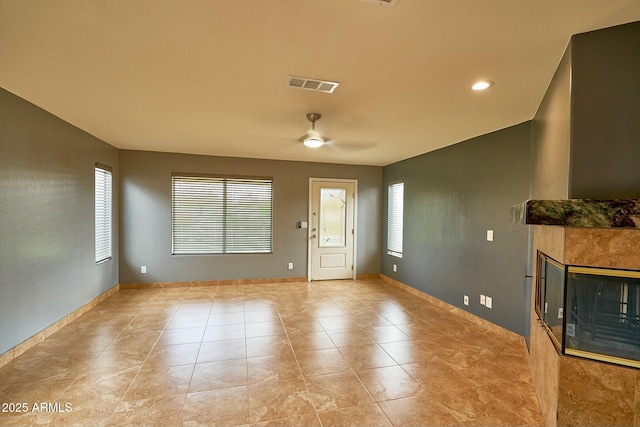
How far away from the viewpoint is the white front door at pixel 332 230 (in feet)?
19.8

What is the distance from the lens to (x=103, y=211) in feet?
15.1

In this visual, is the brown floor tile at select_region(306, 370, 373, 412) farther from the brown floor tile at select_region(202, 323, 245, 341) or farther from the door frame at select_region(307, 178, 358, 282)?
the door frame at select_region(307, 178, 358, 282)

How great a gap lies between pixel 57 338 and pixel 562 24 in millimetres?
4980

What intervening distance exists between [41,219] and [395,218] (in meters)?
5.21

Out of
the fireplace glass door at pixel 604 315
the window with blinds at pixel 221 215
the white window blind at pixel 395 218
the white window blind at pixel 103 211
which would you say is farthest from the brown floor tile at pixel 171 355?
the white window blind at pixel 395 218

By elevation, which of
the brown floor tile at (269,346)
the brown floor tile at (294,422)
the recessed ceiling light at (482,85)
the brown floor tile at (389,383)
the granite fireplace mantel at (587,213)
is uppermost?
the recessed ceiling light at (482,85)

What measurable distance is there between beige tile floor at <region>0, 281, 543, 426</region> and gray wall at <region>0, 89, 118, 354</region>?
0.35 m

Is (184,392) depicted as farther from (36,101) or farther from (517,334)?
(517,334)

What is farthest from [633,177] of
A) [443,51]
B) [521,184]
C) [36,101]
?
[36,101]

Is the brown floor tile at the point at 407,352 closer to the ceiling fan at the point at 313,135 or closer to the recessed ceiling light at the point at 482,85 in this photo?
the ceiling fan at the point at 313,135

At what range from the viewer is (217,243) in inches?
220

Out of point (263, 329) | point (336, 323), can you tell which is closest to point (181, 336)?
point (263, 329)

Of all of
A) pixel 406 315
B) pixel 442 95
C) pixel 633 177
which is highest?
pixel 442 95

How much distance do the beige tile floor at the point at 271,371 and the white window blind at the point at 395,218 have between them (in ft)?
6.06
